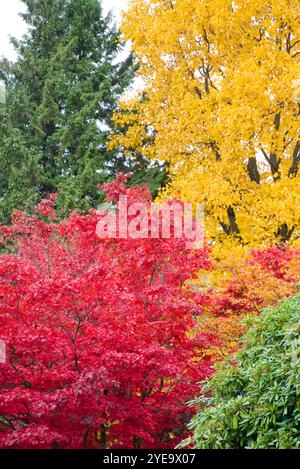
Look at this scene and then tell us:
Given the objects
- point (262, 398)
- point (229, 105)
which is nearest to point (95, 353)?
point (262, 398)

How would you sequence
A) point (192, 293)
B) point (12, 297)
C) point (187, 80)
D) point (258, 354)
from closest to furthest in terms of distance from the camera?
point (258, 354) → point (12, 297) → point (192, 293) → point (187, 80)

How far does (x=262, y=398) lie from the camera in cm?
352

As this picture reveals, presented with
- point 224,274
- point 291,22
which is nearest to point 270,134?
point 291,22

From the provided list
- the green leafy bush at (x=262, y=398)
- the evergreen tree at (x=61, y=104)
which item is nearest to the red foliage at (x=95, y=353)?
the green leafy bush at (x=262, y=398)

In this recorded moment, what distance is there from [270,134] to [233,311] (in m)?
4.48

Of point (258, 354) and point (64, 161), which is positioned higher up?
point (64, 161)

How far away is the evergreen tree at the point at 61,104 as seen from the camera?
49.9 feet

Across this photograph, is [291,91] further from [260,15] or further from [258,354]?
[258,354]

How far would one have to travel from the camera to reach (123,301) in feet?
20.3

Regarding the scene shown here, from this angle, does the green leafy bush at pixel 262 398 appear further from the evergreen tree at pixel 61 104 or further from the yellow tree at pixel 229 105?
the evergreen tree at pixel 61 104

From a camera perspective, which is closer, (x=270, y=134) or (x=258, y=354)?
(x=258, y=354)

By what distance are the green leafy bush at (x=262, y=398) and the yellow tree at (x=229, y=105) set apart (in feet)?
20.3

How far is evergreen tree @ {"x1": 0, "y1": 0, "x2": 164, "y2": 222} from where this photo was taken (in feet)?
49.9

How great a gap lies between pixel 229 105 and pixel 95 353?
21.3 feet
